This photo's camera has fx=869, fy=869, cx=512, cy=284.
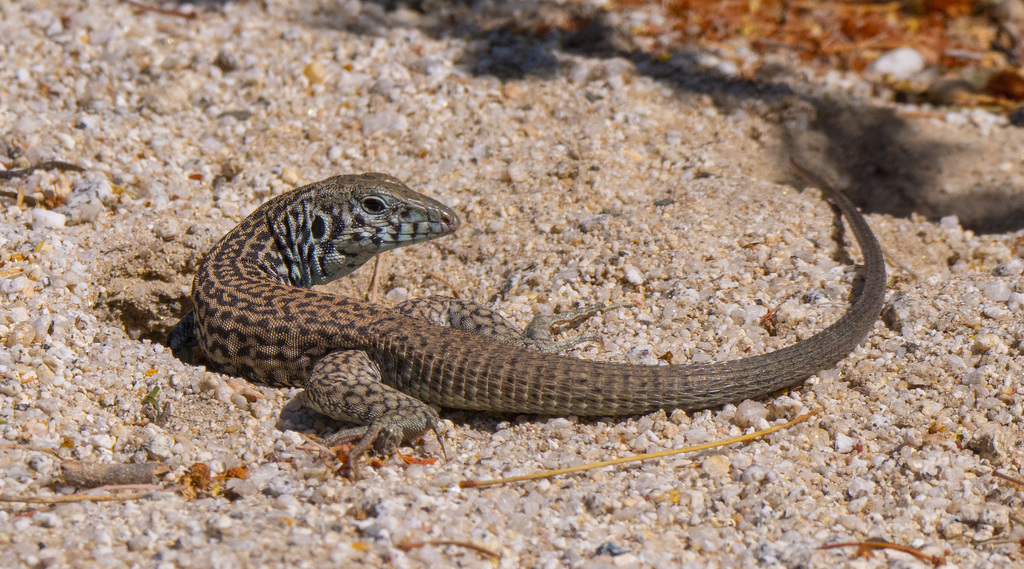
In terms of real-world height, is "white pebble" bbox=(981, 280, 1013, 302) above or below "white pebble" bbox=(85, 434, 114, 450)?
above

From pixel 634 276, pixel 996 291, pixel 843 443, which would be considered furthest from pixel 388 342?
pixel 996 291

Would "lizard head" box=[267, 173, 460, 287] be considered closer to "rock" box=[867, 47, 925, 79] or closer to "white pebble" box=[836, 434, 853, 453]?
"white pebble" box=[836, 434, 853, 453]

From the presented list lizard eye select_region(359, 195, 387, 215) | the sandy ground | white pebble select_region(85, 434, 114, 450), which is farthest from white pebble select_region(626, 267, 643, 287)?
white pebble select_region(85, 434, 114, 450)

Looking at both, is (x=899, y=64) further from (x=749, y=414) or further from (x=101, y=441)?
(x=101, y=441)

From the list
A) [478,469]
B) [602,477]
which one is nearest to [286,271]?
[478,469]

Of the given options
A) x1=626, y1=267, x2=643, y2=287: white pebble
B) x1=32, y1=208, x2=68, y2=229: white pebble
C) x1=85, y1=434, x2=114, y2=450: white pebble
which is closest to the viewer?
x1=85, y1=434, x2=114, y2=450: white pebble

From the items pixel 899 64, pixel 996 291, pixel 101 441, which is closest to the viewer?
pixel 101 441
